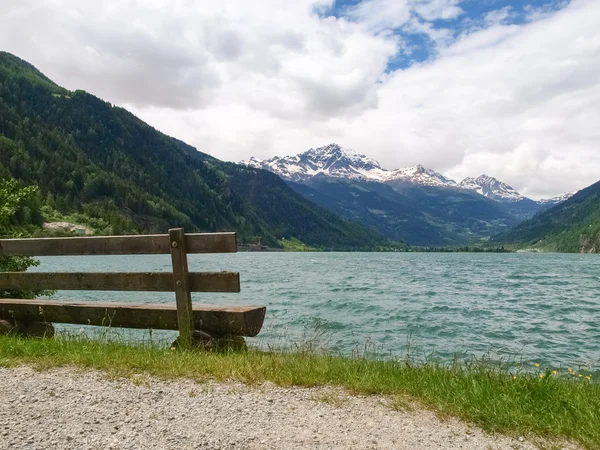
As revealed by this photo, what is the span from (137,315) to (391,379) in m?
5.63

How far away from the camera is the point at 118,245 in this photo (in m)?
10.4

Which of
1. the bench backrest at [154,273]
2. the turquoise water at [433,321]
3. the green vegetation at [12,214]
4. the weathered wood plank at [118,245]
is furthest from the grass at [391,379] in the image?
the green vegetation at [12,214]

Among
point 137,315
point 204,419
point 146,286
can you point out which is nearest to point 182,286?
point 146,286

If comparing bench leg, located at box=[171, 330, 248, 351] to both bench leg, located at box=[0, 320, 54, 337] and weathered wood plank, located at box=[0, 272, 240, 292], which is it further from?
bench leg, located at box=[0, 320, 54, 337]

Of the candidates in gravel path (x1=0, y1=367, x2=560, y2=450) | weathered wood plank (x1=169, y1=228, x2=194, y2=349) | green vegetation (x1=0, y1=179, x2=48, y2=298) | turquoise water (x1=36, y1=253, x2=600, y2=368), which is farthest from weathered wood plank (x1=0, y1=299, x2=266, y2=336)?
Result: turquoise water (x1=36, y1=253, x2=600, y2=368)

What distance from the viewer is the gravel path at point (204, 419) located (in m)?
5.70

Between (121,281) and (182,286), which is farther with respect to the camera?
(121,281)

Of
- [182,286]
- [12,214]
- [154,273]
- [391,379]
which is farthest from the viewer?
[12,214]

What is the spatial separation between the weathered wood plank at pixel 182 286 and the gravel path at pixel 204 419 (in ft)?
7.01

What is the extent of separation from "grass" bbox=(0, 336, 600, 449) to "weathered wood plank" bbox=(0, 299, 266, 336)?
0.57 meters

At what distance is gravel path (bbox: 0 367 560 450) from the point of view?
570cm

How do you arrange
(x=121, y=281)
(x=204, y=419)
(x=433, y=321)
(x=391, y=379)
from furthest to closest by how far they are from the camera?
(x=433, y=321), (x=121, y=281), (x=391, y=379), (x=204, y=419)

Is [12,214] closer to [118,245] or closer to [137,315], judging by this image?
[118,245]

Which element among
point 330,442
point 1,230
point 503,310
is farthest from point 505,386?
point 503,310
